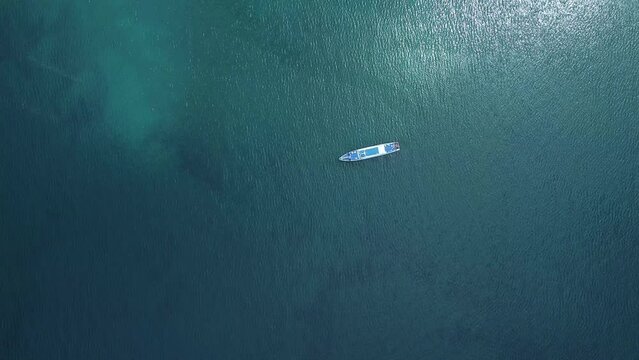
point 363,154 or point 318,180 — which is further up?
point 363,154

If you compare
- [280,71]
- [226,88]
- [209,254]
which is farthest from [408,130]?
[209,254]

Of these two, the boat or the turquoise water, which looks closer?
the turquoise water

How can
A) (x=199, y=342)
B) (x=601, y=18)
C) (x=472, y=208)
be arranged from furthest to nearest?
(x=601, y=18) < (x=472, y=208) < (x=199, y=342)

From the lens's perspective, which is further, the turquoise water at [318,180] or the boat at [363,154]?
the boat at [363,154]

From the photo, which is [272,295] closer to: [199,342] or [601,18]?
[199,342]

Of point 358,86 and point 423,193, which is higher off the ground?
point 358,86

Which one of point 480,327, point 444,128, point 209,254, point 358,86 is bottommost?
point 480,327

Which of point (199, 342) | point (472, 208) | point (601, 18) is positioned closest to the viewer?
point (199, 342)

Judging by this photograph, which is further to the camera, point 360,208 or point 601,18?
point 601,18
